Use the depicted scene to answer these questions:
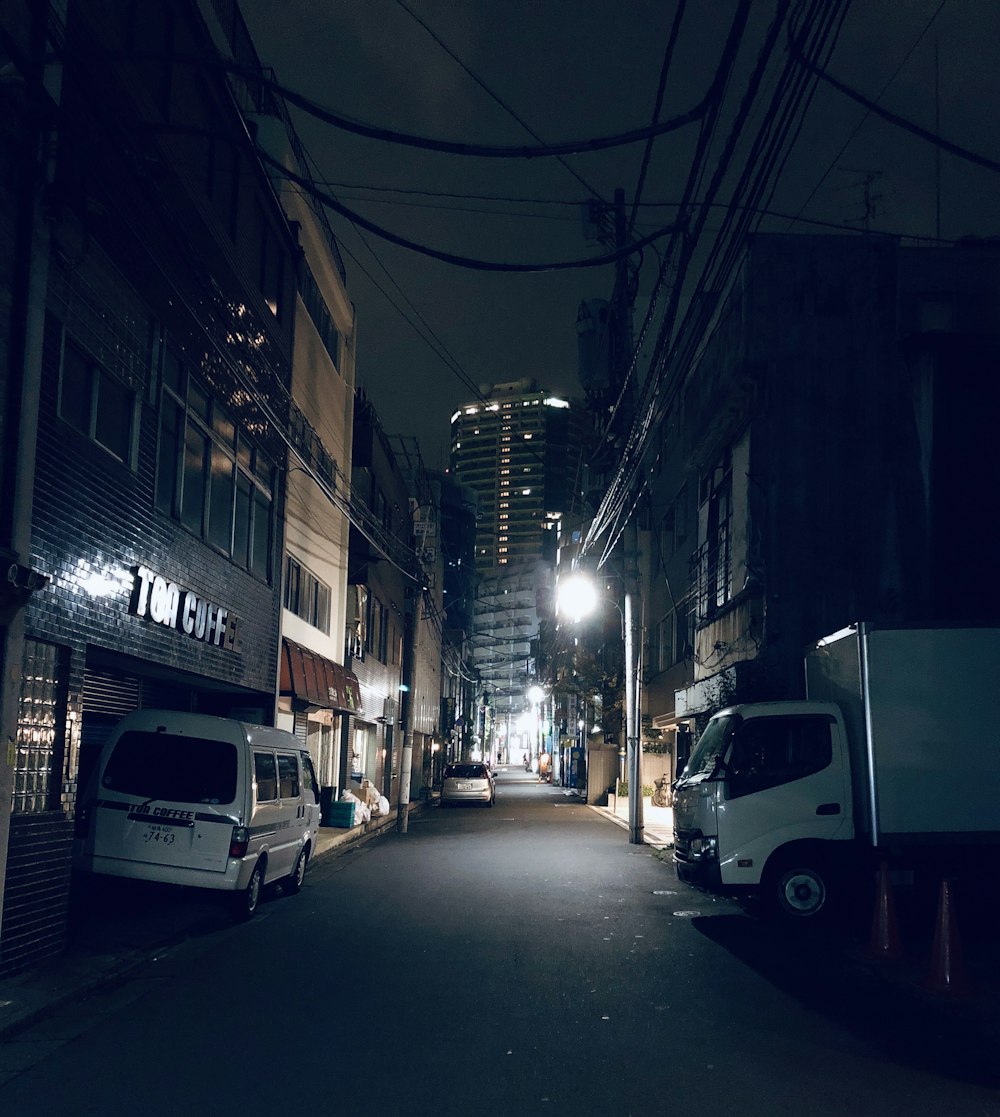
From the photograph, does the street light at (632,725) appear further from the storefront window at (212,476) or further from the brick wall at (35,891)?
the brick wall at (35,891)

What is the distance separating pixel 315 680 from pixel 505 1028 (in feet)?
58.4

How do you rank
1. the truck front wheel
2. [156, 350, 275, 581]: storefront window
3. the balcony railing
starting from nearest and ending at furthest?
the truck front wheel < [156, 350, 275, 581]: storefront window < the balcony railing

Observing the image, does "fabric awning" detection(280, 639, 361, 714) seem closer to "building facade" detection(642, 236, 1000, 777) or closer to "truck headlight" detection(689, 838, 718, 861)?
"building facade" detection(642, 236, 1000, 777)

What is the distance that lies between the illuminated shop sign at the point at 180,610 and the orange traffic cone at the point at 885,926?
8.57m

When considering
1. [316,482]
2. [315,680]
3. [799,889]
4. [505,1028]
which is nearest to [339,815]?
[315,680]

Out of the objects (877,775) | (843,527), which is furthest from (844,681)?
(843,527)

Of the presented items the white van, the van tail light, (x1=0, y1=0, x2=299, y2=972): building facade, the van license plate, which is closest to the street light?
(x1=0, y1=0, x2=299, y2=972): building facade

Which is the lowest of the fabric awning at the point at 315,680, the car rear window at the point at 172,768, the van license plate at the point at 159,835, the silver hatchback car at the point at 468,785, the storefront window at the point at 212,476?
the silver hatchback car at the point at 468,785

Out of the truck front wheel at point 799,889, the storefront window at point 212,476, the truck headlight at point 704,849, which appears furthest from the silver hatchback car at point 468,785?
the truck front wheel at point 799,889

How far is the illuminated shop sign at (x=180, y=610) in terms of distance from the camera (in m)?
12.8

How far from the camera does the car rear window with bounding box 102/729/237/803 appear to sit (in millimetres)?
12008

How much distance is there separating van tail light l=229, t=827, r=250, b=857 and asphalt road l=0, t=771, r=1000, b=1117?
87 cm

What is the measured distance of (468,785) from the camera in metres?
40.6

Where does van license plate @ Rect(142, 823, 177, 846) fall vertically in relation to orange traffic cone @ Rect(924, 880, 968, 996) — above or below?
above
